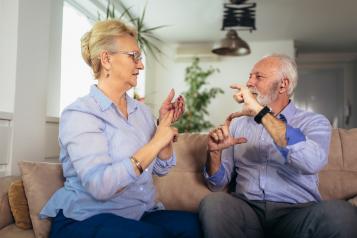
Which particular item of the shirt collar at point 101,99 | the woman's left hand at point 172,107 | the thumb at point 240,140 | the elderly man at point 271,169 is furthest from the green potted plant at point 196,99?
the shirt collar at point 101,99

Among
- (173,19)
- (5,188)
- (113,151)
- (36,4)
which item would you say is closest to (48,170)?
(5,188)

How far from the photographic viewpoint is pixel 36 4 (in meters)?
2.05

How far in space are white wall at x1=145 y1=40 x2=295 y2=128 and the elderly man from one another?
4022 millimetres

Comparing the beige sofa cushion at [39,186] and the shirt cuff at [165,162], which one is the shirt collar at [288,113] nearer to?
the shirt cuff at [165,162]

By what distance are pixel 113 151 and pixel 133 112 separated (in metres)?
0.25

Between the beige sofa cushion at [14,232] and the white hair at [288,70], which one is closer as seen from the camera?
the beige sofa cushion at [14,232]

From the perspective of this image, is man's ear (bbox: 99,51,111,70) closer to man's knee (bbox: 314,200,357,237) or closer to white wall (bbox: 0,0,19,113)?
white wall (bbox: 0,0,19,113)

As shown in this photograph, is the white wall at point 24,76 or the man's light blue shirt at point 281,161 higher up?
the white wall at point 24,76

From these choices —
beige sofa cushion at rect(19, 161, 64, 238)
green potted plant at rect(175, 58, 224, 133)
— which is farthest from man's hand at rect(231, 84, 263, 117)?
green potted plant at rect(175, 58, 224, 133)

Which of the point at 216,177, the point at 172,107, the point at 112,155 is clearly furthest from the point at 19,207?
the point at 216,177

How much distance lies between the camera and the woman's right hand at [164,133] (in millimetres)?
1240

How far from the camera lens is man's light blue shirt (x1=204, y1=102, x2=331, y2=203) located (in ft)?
4.58

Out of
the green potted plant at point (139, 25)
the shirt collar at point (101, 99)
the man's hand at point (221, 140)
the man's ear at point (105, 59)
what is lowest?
the man's hand at point (221, 140)

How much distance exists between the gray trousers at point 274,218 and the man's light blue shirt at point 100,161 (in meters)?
0.26
